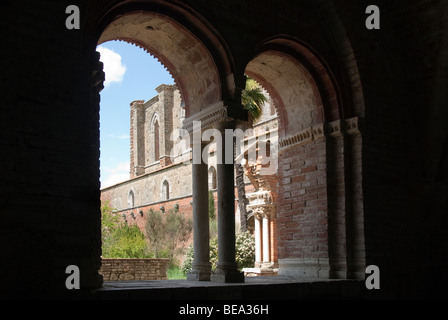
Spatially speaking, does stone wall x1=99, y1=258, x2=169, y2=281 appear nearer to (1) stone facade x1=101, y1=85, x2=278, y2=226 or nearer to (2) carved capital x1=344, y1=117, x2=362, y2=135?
(1) stone facade x1=101, y1=85, x2=278, y2=226

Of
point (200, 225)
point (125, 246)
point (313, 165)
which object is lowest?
point (125, 246)

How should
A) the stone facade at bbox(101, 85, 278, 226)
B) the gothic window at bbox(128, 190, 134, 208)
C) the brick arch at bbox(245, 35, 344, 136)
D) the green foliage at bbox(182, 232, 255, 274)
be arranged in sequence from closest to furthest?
the brick arch at bbox(245, 35, 344, 136) → the green foliage at bbox(182, 232, 255, 274) → the stone facade at bbox(101, 85, 278, 226) → the gothic window at bbox(128, 190, 134, 208)

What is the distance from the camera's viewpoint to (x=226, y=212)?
20.3 ft

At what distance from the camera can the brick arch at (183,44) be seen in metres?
6.02

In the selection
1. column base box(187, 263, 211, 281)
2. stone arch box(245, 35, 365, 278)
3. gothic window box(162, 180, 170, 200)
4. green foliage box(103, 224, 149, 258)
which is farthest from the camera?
gothic window box(162, 180, 170, 200)

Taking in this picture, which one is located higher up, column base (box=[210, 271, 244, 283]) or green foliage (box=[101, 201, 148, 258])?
column base (box=[210, 271, 244, 283])

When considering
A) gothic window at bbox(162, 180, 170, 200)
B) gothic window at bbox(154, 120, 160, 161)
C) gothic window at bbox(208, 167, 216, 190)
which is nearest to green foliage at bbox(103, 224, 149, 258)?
gothic window at bbox(208, 167, 216, 190)

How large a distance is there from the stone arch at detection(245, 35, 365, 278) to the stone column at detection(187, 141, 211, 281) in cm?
143

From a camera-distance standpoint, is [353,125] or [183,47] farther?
[353,125]

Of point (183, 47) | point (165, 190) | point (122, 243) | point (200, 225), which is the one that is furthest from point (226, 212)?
→ point (165, 190)

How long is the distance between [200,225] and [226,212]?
43cm

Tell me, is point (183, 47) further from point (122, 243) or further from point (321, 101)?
point (122, 243)

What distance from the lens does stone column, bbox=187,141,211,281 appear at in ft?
20.6

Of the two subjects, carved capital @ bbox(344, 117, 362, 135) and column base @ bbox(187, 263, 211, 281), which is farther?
carved capital @ bbox(344, 117, 362, 135)
